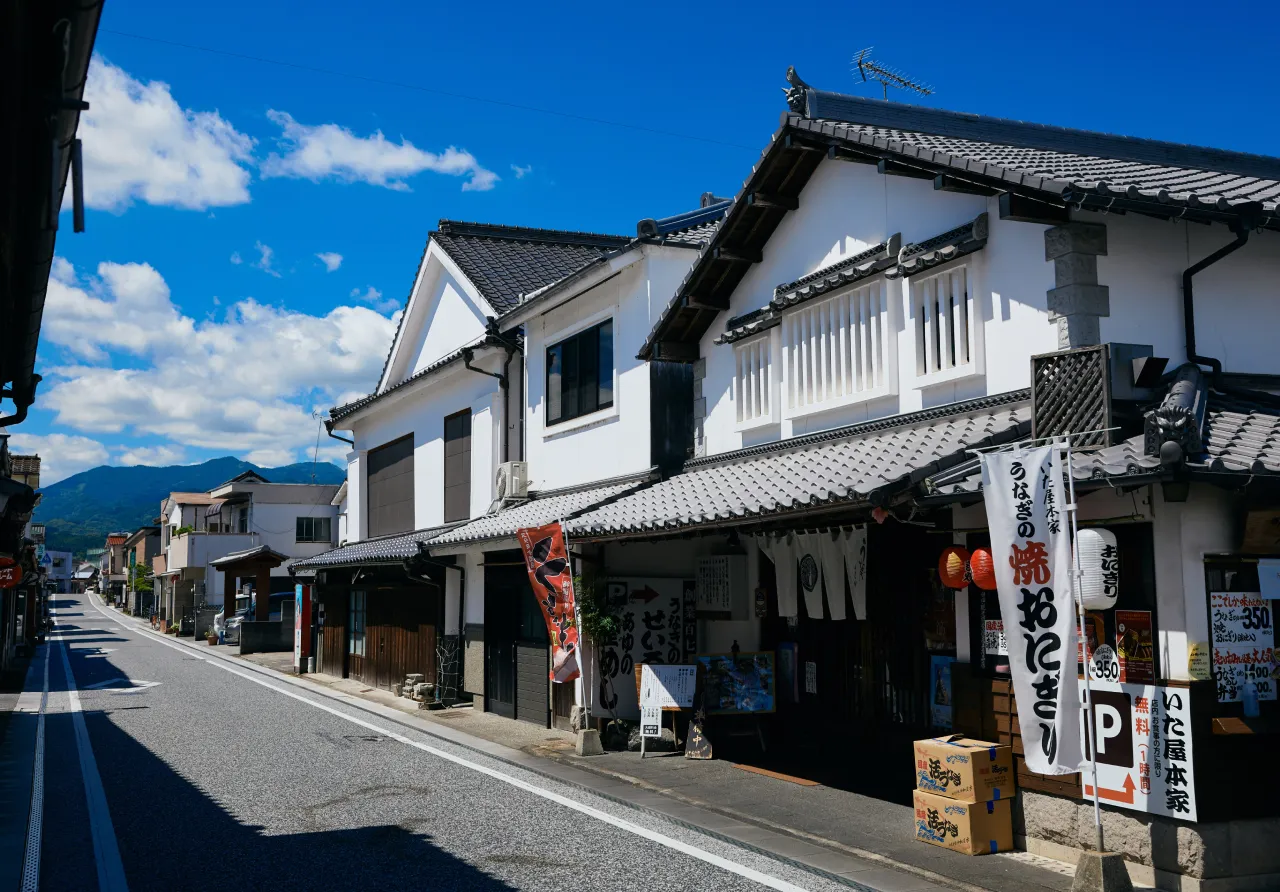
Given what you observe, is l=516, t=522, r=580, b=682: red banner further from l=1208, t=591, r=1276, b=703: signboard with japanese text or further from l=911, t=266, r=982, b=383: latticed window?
l=1208, t=591, r=1276, b=703: signboard with japanese text

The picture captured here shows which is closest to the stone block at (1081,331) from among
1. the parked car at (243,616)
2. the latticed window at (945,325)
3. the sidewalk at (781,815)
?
the latticed window at (945,325)

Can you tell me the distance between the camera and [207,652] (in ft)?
141

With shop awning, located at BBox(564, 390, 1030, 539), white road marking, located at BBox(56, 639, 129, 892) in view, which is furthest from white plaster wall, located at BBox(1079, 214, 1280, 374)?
white road marking, located at BBox(56, 639, 129, 892)

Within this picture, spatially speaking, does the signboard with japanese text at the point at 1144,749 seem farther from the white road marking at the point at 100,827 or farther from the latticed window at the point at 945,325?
the white road marking at the point at 100,827

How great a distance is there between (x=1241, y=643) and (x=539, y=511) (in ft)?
39.7

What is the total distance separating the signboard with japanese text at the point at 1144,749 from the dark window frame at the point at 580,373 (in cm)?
1046

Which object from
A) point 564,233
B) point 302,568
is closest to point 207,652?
point 302,568

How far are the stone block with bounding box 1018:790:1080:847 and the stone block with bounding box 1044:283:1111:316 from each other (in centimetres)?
418

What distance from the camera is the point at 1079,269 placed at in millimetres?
9344

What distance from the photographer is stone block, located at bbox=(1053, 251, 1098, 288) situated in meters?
9.33

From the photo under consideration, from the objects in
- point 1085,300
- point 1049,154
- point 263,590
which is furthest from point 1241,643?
point 263,590

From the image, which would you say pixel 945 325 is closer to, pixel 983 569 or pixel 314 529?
pixel 983 569

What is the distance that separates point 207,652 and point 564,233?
25.6 metres

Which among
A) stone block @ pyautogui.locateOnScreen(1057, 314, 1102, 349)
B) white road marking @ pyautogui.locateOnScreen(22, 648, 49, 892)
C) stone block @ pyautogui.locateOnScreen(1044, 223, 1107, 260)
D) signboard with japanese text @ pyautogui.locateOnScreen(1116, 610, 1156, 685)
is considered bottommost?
white road marking @ pyautogui.locateOnScreen(22, 648, 49, 892)
